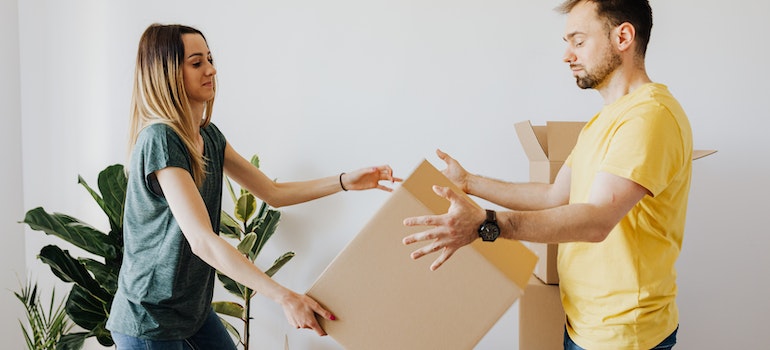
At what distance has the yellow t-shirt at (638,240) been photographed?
1198 millimetres

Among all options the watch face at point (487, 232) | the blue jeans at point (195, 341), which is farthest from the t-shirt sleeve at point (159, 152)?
the watch face at point (487, 232)

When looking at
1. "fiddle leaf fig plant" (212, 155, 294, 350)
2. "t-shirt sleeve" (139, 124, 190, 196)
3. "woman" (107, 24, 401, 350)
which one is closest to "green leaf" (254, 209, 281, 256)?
"fiddle leaf fig plant" (212, 155, 294, 350)

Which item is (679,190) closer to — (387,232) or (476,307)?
(476,307)

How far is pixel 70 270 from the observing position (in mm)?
2123

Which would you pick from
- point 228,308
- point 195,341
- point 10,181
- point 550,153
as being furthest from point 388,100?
point 10,181

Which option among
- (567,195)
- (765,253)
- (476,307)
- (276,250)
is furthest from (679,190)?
(276,250)

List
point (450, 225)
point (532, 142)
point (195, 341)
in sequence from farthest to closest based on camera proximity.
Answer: point (532, 142)
point (195, 341)
point (450, 225)

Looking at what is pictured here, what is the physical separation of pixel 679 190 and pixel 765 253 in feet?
3.85

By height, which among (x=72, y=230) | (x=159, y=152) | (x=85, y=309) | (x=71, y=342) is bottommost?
(x=71, y=342)

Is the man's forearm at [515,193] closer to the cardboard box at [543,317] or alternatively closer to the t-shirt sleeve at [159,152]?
the cardboard box at [543,317]

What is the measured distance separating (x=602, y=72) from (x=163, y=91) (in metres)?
0.96

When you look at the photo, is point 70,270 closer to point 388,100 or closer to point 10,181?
point 10,181

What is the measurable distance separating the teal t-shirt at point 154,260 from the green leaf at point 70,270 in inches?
32.1

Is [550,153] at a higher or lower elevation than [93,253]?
higher
